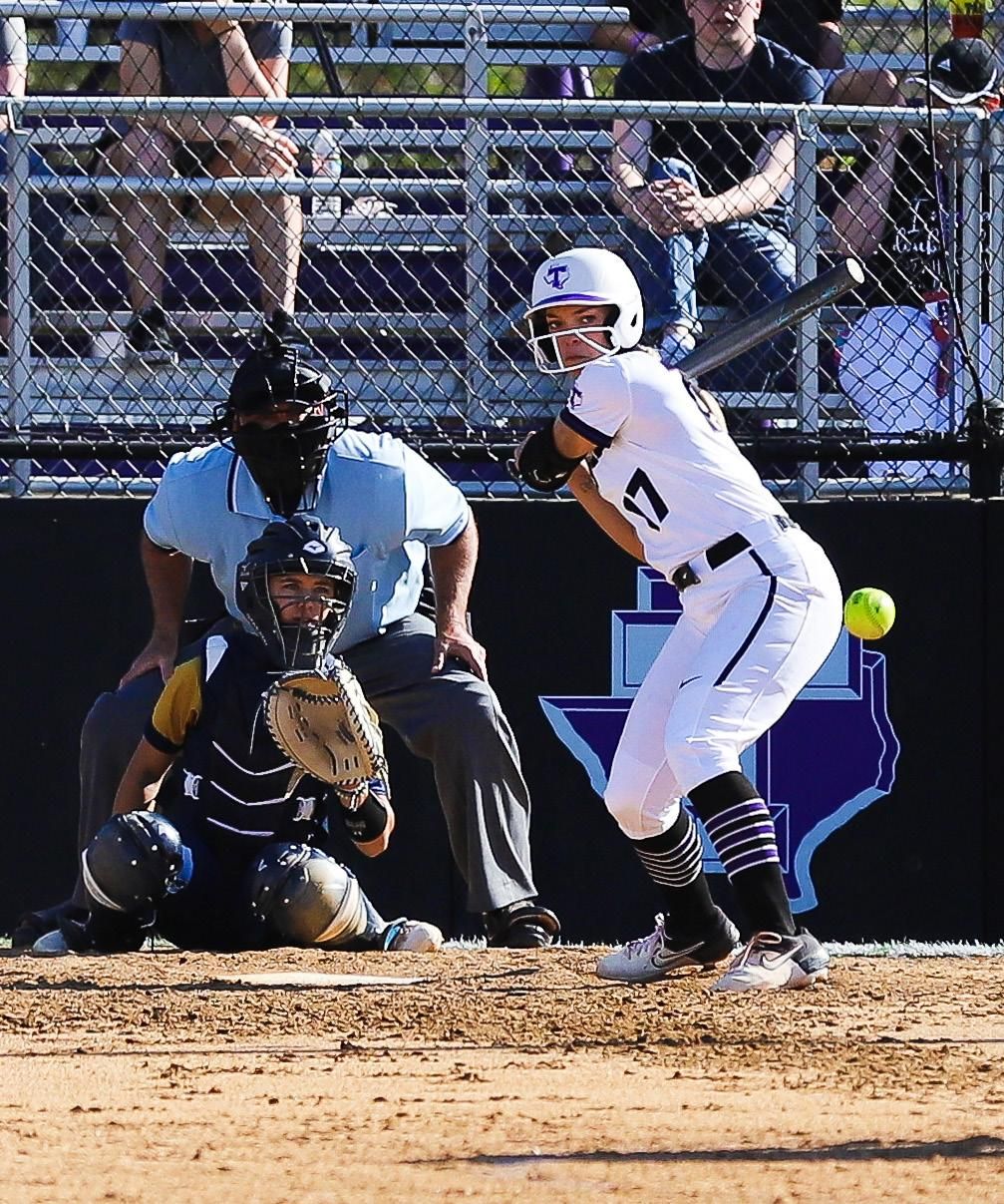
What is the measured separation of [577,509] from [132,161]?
82.7 inches

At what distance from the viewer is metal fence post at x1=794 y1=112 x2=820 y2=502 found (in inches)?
273

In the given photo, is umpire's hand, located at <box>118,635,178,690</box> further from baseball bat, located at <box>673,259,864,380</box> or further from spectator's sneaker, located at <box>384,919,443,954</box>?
baseball bat, located at <box>673,259,864,380</box>

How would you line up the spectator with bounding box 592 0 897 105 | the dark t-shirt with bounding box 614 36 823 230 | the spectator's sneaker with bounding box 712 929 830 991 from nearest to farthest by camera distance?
the spectator's sneaker with bounding box 712 929 830 991 → the dark t-shirt with bounding box 614 36 823 230 → the spectator with bounding box 592 0 897 105

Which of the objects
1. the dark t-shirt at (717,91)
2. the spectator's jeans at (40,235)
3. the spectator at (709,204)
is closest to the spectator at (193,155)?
the spectator's jeans at (40,235)

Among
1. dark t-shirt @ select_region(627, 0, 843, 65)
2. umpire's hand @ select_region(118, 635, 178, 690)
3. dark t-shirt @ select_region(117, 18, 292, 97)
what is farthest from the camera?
dark t-shirt @ select_region(627, 0, 843, 65)

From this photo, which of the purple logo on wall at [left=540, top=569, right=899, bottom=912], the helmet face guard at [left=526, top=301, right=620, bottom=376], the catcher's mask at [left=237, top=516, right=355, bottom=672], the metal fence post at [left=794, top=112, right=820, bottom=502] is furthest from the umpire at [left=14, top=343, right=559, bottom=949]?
the metal fence post at [left=794, top=112, right=820, bottom=502]

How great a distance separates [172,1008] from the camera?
4730mm

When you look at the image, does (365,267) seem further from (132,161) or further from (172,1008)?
(172,1008)

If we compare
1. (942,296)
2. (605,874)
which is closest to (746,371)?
(942,296)

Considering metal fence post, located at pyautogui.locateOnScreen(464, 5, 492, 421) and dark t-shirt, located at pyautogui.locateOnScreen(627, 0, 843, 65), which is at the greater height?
dark t-shirt, located at pyautogui.locateOnScreen(627, 0, 843, 65)

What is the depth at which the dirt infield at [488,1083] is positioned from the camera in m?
3.03

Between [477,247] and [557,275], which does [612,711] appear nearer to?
[477,247]

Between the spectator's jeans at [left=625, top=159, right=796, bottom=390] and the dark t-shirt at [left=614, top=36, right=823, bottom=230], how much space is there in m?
0.16

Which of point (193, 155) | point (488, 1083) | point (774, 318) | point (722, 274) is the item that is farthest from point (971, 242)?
point (488, 1083)
